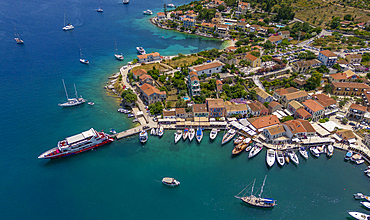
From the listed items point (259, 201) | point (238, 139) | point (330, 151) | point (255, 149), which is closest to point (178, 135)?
point (238, 139)

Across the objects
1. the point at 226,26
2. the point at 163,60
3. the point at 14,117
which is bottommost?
the point at 14,117

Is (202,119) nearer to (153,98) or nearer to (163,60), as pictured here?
(153,98)

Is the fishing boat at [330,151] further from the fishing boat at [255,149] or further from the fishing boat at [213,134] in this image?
the fishing boat at [213,134]

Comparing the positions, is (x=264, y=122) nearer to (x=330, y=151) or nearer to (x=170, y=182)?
(x=330, y=151)

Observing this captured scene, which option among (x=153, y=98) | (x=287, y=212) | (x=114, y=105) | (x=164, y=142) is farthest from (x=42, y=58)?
(x=287, y=212)

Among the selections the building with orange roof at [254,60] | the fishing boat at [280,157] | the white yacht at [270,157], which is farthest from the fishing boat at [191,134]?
the building with orange roof at [254,60]

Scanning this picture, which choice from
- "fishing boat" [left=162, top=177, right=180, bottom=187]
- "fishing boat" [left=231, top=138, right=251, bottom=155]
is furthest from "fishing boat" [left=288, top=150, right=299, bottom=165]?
"fishing boat" [left=162, top=177, right=180, bottom=187]
